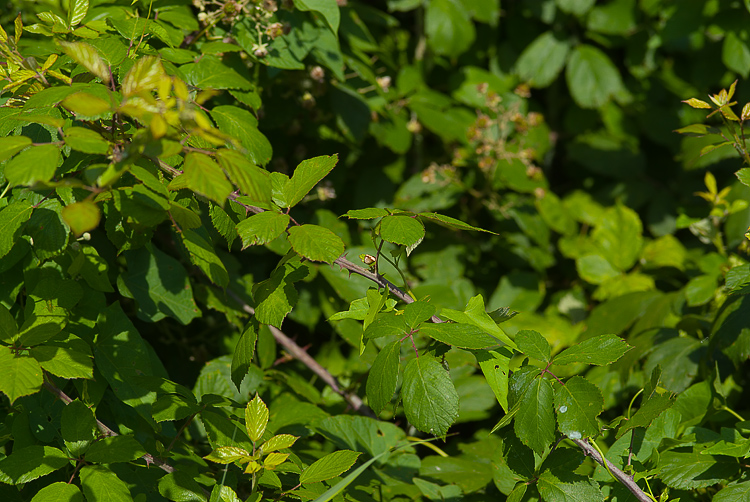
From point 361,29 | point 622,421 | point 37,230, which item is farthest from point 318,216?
point 622,421

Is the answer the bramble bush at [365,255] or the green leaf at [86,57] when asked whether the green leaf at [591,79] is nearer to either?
the bramble bush at [365,255]

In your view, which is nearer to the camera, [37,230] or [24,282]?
[37,230]

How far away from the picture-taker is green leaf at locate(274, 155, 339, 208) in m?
1.00

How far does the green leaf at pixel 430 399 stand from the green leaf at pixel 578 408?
0.17 meters

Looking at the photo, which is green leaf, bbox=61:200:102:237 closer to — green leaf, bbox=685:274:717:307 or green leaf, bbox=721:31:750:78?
green leaf, bbox=685:274:717:307

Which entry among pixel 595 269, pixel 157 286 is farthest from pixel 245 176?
pixel 595 269

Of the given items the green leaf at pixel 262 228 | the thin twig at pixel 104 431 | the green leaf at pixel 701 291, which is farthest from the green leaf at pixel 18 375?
the green leaf at pixel 701 291

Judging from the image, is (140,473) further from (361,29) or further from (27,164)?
(361,29)

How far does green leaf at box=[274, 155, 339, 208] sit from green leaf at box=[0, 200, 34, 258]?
0.42 m

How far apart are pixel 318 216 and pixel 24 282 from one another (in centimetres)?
91

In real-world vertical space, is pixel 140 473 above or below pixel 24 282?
below

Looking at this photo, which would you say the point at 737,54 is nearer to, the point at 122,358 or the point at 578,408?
the point at 578,408

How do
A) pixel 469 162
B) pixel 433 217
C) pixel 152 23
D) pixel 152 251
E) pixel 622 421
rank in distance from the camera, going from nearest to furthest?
pixel 433 217
pixel 622 421
pixel 152 23
pixel 152 251
pixel 469 162

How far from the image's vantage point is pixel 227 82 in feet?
4.22
